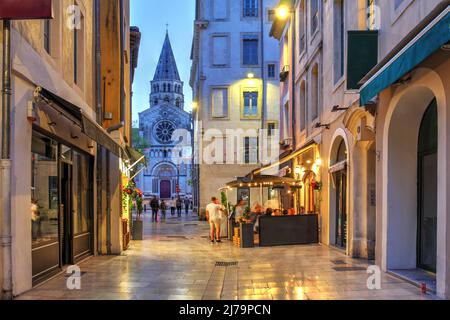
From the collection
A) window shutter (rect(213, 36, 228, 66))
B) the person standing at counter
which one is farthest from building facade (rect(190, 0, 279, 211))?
the person standing at counter

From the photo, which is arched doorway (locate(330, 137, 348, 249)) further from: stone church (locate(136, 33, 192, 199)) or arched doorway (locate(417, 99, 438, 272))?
stone church (locate(136, 33, 192, 199))

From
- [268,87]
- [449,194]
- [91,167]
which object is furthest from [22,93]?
[268,87]

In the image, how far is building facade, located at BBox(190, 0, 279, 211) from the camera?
120ft

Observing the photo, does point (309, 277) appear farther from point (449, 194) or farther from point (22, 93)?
point (22, 93)

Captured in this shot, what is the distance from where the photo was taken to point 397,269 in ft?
31.6

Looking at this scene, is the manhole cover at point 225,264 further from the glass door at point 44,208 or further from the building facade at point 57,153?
the glass door at point 44,208

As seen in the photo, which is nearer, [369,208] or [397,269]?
[397,269]

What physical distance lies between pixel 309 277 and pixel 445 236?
2950 mm

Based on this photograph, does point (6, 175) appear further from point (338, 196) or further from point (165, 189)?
point (165, 189)

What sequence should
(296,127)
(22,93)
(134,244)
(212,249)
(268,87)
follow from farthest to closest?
(268,87) → (296,127) → (134,244) → (212,249) → (22,93)

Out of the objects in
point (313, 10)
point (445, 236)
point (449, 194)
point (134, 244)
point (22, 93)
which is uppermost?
point (313, 10)

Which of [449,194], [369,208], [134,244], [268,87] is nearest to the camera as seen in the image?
[449,194]

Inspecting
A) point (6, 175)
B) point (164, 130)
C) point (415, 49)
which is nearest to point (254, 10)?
point (415, 49)

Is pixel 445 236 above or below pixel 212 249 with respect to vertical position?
above
